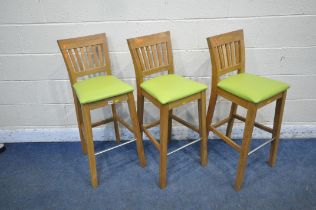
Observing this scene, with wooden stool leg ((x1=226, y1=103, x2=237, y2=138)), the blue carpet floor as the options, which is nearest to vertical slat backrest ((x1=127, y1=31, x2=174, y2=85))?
wooden stool leg ((x1=226, y1=103, x2=237, y2=138))

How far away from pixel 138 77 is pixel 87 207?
40.0 inches

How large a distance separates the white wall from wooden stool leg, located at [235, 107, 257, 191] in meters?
0.66

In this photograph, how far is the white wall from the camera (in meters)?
2.06

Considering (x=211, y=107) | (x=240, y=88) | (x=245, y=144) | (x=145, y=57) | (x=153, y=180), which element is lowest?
(x=153, y=180)

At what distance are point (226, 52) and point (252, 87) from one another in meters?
0.35

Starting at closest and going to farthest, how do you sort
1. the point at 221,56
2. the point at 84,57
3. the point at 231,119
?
the point at 221,56 < the point at 84,57 < the point at 231,119

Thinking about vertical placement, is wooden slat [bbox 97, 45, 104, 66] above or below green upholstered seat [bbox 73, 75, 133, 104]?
above

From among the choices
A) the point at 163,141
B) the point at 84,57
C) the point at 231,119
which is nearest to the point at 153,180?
the point at 163,141

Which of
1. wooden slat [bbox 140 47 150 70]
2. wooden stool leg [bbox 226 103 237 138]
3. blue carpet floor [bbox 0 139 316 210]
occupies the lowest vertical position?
blue carpet floor [bbox 0 139 316 210]

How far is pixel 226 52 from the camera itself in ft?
6.51

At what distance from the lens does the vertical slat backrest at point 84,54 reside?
197cm

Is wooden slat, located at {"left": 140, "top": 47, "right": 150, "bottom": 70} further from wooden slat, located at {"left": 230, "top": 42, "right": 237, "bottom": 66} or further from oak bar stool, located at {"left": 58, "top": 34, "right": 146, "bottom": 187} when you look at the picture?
wooden slat, located at {"left": 230, "top": 42, "right": 237, "bottom": 66}

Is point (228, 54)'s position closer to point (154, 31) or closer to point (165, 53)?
point (165, 53)

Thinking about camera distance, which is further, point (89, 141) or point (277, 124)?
point (277, 124)
